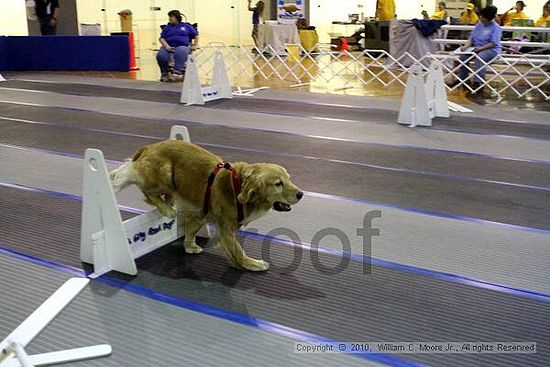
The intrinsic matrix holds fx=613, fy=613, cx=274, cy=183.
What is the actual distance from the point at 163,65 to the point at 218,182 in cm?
886

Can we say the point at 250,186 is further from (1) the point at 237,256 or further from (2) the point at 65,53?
(2) the point at 65,53

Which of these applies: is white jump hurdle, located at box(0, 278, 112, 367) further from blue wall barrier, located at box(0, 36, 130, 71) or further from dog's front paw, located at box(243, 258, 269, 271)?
blue wall barrier, located at box(0, 36, 130, 71)

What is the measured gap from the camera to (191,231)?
3387mm

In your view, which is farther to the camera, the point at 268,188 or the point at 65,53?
the point at 65,53

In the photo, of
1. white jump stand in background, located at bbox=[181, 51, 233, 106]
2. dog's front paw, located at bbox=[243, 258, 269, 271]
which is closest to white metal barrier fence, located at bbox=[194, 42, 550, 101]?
white jump stand in background, located at bbox=[181, 51, 233, 106]

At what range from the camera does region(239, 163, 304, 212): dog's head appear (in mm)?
2928

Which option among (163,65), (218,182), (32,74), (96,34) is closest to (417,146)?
(218,182)

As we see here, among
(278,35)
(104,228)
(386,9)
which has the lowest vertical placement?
(104,228)

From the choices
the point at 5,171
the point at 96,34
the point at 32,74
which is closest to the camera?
the point at 5,171

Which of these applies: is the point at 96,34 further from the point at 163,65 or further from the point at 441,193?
the point at 441,193

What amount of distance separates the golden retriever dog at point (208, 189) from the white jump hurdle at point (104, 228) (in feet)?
0.66

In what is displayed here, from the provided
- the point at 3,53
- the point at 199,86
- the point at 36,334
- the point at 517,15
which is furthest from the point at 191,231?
the point at 517,15

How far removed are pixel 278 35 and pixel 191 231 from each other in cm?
1376

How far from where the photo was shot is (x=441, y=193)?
4594 mm
